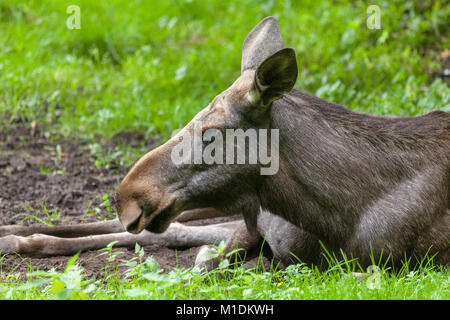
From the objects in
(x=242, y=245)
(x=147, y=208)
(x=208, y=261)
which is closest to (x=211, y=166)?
(x=147, y=208)

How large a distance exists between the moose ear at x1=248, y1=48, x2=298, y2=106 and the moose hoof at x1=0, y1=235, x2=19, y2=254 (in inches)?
79.8

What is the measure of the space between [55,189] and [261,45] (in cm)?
249

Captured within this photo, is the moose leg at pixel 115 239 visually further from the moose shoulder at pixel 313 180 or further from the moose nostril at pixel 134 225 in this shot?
→ the moose nostril at pixel 134 225

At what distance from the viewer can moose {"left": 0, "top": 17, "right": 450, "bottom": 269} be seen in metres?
4.12

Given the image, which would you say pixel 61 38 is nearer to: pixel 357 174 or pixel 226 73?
pixel 226 73

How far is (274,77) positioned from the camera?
13.2 feet

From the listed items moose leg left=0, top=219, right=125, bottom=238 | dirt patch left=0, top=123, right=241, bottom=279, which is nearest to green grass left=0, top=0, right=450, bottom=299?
dirt patch left=0, top=123, right=241, bottom=279

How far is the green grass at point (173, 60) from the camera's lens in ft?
24.5

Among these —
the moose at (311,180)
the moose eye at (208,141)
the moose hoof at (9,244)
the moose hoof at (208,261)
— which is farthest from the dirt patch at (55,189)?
the moose eye at (208,141)

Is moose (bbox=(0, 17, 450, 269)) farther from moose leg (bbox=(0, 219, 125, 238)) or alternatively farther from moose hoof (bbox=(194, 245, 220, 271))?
moose leg (bbox=(0, 219, 125, 238))

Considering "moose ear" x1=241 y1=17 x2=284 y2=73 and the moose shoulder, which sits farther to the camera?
"moose ear" x1=241 y1=17 x2=284 y2=73

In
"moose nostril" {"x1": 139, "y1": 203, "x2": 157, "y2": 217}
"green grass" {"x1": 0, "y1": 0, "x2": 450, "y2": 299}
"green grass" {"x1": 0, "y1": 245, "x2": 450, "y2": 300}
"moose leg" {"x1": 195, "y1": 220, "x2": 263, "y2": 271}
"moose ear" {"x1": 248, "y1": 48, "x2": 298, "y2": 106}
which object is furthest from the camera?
"green grass" {"x1": 0, "y1": 0, "x2": 450, "y2": 299}

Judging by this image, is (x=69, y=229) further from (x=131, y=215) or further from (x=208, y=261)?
(x=131, y=215)
